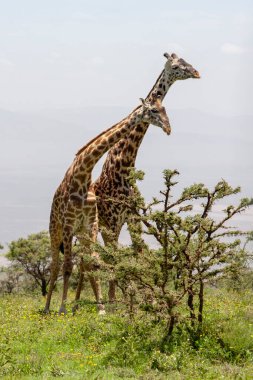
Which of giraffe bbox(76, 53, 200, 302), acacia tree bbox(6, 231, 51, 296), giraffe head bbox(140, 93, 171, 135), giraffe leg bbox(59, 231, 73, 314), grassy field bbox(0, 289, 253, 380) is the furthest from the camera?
acacia tree bbox(6, 231, 51, 296)

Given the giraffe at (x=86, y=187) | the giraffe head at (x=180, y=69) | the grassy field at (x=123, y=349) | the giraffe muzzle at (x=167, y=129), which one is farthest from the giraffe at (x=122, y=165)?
the grassy field at (x=123, y=349)

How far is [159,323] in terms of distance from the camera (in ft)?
37.8

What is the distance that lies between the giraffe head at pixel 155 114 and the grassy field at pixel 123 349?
11.7 feet

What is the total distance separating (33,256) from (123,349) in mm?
23432

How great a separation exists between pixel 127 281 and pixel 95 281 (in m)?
2.87

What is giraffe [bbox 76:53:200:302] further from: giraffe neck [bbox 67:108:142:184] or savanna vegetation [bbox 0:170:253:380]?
savanna vegetation [bbox 0:170:253:380]

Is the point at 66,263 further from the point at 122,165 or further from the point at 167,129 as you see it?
the point at 167,129

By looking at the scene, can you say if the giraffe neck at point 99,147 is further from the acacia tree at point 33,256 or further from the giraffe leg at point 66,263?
the acacia tree at point 33,256

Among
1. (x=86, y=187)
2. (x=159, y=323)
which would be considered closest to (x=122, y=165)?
(x=86, y=187)

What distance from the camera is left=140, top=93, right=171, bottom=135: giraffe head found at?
13.7 metres

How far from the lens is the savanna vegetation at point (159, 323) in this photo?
1005 cm

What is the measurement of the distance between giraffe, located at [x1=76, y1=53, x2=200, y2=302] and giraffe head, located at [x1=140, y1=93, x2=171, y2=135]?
54cm

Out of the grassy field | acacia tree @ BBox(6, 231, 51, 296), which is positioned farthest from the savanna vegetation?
acacia tree @ BBox(6, 231, 51, 296)

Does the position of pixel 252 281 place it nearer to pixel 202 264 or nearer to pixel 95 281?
pixel 95 281
